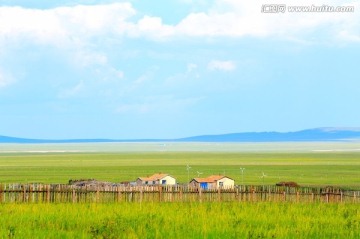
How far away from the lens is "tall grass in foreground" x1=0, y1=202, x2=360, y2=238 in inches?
679

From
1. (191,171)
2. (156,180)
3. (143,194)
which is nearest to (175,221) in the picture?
(143,194)

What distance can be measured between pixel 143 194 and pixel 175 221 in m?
12.0

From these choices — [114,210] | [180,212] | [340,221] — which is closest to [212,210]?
[180,212]

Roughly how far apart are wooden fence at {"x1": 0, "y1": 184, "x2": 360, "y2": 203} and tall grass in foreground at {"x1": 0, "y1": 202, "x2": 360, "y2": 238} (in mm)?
4404

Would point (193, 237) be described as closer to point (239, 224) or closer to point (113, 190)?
point (239, 224)

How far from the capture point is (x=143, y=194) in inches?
1272

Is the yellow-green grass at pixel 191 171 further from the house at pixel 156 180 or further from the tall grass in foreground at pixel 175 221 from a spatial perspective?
the tall grass in foreground at pixel 175 221

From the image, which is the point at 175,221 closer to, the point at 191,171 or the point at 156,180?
the point at 156,180

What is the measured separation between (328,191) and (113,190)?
10282mm

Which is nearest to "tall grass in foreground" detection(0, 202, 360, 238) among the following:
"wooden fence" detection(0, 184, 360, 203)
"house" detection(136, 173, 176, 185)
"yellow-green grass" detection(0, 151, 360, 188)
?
"wooden fence" detection(0, 184, 360, 203)

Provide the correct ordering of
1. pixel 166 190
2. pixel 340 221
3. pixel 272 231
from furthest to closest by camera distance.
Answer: pixel 166 190 → pixel 340 221 → pixel 272 231

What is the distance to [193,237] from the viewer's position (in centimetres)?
1662

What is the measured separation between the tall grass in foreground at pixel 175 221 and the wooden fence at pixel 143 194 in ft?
14.4

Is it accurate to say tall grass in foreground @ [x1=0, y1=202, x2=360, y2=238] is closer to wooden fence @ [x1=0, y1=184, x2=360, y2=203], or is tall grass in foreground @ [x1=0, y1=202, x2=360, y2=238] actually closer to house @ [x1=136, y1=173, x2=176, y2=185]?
wooden fence @ [x1=0, y1=184, x2=360, y2=203]
